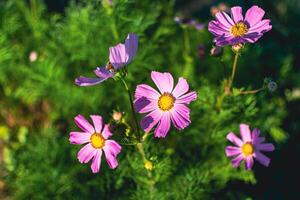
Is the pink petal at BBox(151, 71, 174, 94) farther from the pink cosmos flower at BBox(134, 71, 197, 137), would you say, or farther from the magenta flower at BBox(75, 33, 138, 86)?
the magenta flower at BBox(75, 33, 138, 86)

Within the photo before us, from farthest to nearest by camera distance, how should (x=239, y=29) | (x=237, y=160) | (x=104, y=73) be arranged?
(x=237, y=160), (x=239, y=29), (x=104, y=73)

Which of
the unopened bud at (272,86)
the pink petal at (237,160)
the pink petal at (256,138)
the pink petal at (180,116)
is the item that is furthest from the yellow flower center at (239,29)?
the pink petal at (237,160)

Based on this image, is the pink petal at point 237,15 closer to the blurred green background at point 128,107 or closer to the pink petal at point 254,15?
the pink petal at point 254,15

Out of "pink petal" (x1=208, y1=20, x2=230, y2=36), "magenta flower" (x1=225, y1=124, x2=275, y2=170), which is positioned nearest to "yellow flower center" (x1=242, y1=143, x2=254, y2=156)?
"magenta flower" (x1=225, y1=124, x2=275, y2=170)

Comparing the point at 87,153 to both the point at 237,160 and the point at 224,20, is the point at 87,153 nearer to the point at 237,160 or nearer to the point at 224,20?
the point at 237,160

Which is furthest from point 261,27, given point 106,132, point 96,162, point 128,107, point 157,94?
point 128,107

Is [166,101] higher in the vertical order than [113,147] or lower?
higher

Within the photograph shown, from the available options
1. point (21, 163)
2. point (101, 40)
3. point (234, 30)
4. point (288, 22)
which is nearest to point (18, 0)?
point (101, 40)
